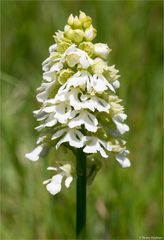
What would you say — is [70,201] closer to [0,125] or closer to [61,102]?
[0,125]

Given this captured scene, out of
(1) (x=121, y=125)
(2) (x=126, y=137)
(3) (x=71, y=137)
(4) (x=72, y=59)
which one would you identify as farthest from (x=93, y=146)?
(2) (x=126, y=137)

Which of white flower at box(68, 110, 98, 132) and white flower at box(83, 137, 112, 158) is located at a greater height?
white flower at box(68, 110, 98, 132)

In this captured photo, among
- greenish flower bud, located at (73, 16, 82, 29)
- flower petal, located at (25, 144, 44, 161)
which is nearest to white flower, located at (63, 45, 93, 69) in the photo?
greenish flower bud, located at (73, 16, 82, 29)

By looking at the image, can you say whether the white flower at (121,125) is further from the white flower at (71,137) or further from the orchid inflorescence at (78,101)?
the white flower at (71,137)

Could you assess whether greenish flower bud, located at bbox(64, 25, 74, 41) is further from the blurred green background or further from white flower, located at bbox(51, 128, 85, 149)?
the blurred green background

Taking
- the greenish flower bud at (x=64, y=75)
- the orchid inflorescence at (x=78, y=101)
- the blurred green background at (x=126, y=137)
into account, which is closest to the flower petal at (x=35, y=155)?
the orchid inflorescence at (x=78, y=101)

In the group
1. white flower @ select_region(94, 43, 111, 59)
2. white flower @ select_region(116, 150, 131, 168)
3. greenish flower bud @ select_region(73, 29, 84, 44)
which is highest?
greenish flower bud @ select_region(73, 29, 84, 44)
